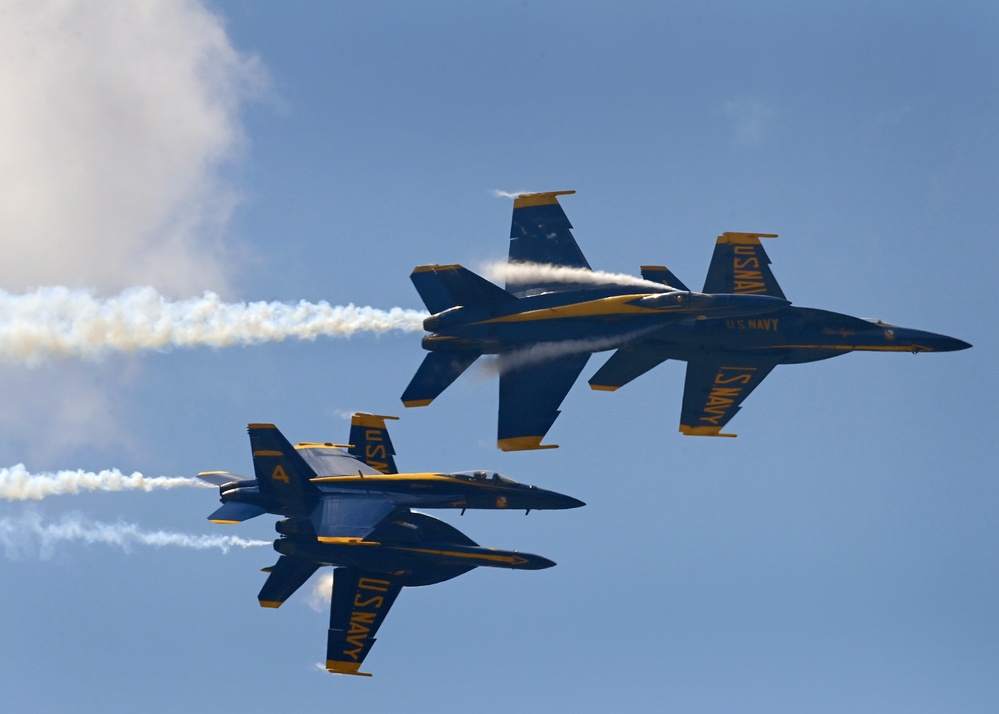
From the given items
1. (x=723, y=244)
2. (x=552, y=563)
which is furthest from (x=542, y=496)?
(x=723, y=244)

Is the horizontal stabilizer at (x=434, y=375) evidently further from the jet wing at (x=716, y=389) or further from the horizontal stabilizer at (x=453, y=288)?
the jet wing at (x=716, y=389)

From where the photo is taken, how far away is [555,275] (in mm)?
63062

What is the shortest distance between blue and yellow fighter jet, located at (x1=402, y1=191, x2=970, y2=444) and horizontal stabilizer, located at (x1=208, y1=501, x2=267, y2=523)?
7994 millimetres

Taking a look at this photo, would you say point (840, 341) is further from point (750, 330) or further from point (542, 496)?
point (542, 496)

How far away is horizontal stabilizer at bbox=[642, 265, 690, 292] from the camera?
63625mm

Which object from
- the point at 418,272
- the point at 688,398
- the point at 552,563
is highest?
the point at 418,272

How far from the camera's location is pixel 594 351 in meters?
61.4

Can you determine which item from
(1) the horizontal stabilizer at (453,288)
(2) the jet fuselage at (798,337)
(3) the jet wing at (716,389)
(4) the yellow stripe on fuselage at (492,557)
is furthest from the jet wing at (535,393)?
(4) the yellow stripe on fuselage at (492,557)

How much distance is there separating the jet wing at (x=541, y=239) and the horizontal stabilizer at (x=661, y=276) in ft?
8.17

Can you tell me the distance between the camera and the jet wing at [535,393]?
61.4 m

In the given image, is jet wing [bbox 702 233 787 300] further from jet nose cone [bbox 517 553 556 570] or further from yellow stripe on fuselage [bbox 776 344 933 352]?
jet nose cone [bbox 517 553 556 570]

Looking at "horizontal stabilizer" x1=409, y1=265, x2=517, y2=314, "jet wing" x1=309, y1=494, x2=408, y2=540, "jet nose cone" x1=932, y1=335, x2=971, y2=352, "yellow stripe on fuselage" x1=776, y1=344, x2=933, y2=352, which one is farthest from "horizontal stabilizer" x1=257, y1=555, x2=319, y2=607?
"jet nose cone" x1=932, y1=335, x2=971, y2=352

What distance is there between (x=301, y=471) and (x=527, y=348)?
10545 millimetres

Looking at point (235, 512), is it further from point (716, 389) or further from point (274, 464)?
point (716, 389)
